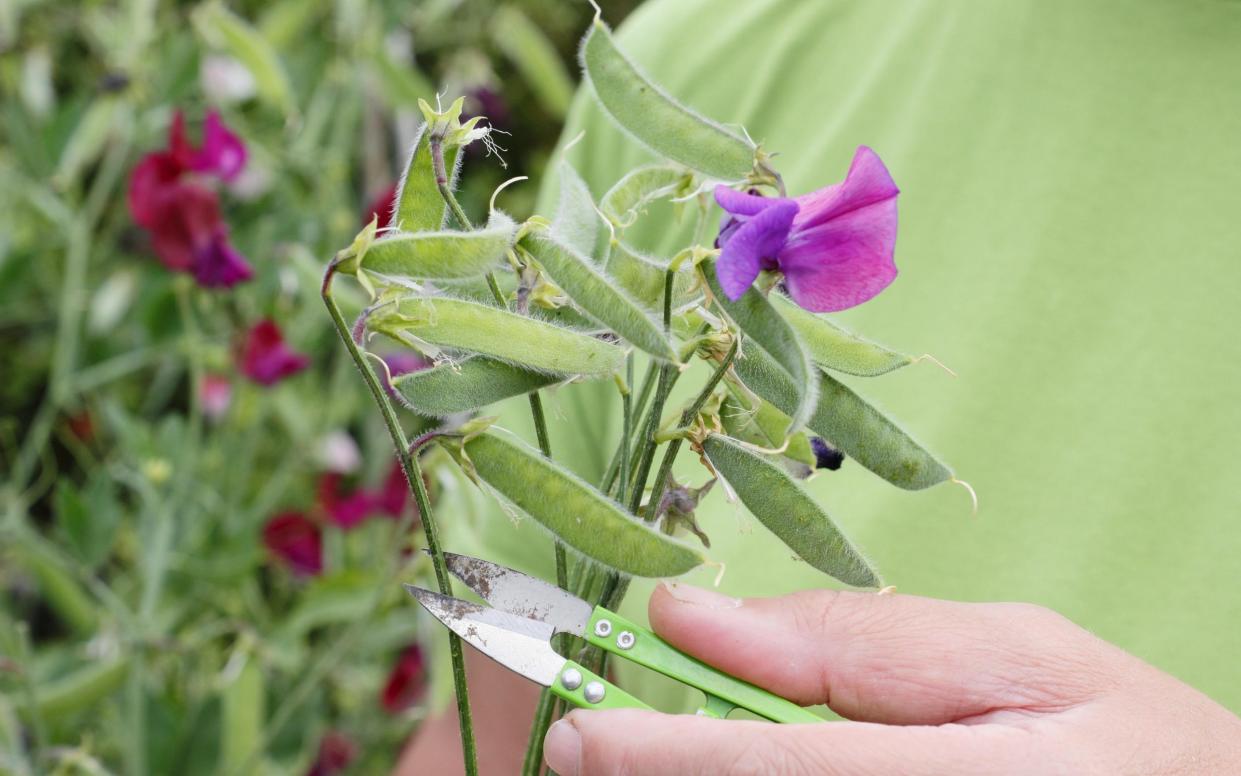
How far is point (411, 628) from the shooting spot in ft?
5.65

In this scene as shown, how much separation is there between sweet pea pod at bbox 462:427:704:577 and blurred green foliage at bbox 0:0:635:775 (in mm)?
555

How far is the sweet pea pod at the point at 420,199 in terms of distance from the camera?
20.9 inches

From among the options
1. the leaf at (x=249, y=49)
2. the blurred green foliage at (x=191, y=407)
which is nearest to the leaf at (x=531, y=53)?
the blurred green foliage at (x=191, y=407)

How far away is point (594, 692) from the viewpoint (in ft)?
1.76

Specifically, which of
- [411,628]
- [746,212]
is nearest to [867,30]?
[746,212]

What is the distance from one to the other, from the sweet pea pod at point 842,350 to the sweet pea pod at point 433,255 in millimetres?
130

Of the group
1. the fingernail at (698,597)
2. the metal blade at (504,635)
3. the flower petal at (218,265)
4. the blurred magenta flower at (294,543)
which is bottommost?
the blurred magenta flower at (294,543)

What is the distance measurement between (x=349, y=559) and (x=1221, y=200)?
1.31 meters

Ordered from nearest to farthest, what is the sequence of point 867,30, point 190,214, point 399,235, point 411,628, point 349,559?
point 399,235 → point 867,30 → point 190,214 → point 411,628 → point 349,559

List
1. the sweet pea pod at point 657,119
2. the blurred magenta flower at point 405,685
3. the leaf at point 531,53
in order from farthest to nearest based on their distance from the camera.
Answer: the leaf at point 531,53 < the blurred magenta flower at point 405,685 < the sweet pea pod at point 657,119

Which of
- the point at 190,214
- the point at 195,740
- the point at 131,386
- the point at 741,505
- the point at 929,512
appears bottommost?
the point at 131,386

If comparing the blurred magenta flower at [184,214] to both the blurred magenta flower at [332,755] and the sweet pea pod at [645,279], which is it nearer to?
the blurred magenta flower at [332,755]

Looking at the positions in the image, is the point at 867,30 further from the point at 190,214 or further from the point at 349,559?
the point at 349,559

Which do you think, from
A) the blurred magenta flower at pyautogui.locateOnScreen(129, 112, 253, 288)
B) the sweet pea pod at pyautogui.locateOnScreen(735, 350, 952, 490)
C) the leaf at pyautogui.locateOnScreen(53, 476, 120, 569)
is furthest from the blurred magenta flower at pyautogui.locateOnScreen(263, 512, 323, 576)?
the sweet pea pod at pyautogui.locateOnScreen(735, 350, 952, 490)
